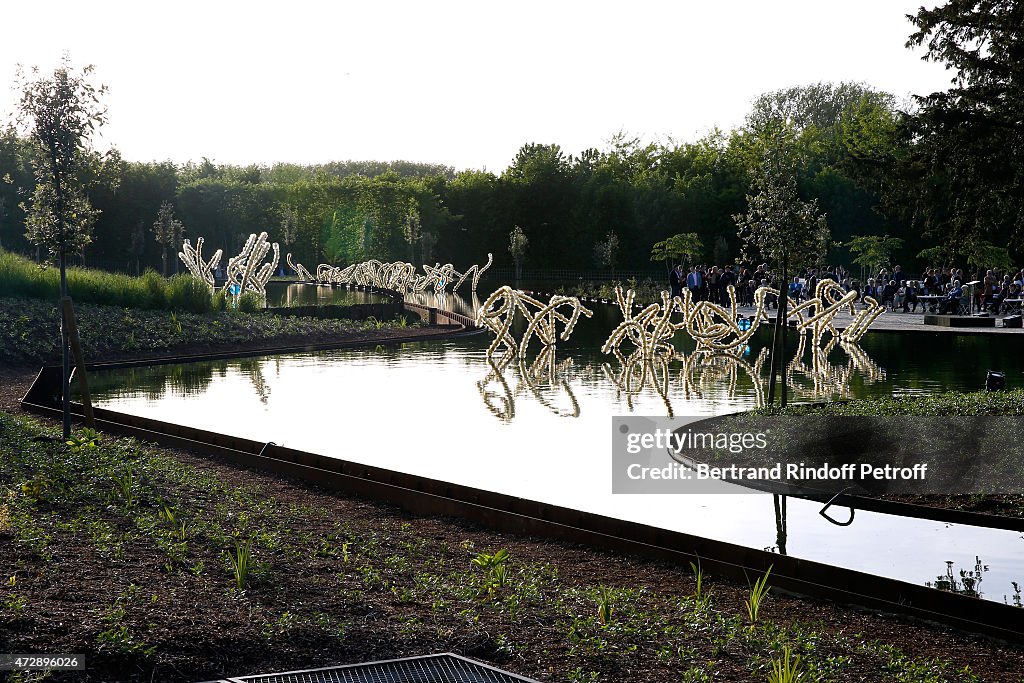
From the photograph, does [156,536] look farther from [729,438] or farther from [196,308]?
[196,308]

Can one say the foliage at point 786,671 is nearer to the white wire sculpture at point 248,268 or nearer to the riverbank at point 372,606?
the riverbank at point 372,606

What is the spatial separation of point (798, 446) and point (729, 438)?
808 millimetres

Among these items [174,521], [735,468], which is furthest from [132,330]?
[174,521]

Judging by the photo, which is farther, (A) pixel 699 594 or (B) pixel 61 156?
(B) pixel 61 156

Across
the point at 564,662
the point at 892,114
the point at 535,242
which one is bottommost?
the point at 564,662

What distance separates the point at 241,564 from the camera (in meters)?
5.83

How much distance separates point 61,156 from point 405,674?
28.5 feet

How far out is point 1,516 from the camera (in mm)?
6672

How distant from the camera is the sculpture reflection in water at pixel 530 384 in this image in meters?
13.7

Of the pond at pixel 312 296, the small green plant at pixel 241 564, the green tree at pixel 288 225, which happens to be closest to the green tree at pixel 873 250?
the pond at pixel 312 296

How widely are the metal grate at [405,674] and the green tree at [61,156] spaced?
7.36m

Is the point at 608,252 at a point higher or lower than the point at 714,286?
higher

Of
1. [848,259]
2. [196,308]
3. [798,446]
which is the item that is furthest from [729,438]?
[848,259]

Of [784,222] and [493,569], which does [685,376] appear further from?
[493,569]
